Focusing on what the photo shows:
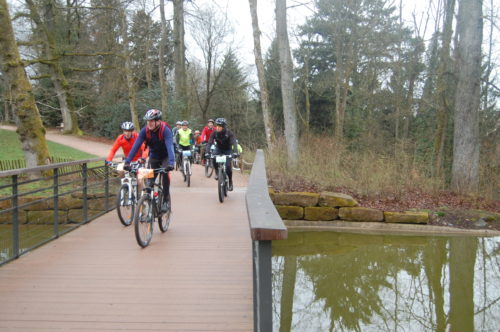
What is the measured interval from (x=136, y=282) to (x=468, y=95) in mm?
12242

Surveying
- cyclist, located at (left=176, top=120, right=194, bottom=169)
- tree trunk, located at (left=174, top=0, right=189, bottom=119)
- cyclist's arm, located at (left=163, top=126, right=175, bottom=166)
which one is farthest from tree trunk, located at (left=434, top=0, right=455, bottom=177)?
tree trunk, located at (left=174, top=0, right=189, bottom=119)

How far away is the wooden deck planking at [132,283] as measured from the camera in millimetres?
3648

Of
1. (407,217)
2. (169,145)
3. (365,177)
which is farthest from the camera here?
(365,177)

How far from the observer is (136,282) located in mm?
4566

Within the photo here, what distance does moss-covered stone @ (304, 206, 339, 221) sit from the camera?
400 inches

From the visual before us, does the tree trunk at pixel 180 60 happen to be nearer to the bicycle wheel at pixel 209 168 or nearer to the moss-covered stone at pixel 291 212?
the bicycle wheel at pixel 209 168

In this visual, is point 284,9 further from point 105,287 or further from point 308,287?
point 105,287

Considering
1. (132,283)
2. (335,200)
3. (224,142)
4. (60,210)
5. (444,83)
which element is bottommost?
(60,210)

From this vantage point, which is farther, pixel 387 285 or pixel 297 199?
pixel 297 199

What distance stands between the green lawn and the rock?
12.6 metres

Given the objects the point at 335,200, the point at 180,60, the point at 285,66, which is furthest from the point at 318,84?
the point at 335,200

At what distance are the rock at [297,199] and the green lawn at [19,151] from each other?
12552 millimetres

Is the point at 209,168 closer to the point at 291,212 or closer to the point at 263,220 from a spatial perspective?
the point at 291,212

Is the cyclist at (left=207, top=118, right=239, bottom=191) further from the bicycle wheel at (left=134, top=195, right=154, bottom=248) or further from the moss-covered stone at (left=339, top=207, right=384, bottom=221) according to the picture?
the bicycle wheel at (left=134, top=195, right=154, bottom=248)
